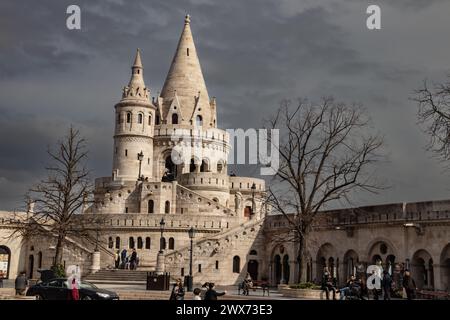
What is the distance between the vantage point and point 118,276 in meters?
38.2

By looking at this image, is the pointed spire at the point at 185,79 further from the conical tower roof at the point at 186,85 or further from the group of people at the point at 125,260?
the group of people at the point at 125,260

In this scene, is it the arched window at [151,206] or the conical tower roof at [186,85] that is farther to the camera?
the conical tower roof at [186,85]

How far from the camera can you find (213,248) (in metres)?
41.0

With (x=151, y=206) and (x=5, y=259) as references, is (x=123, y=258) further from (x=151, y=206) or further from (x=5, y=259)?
(x=151, y=206)

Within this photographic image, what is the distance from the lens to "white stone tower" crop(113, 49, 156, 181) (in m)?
56.9

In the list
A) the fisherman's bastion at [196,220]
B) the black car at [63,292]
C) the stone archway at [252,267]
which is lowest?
the black car at [63,292]

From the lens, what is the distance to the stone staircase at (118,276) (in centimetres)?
3769

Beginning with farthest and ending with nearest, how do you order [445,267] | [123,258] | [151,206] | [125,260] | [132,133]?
1. [132,133]
2. [151,206]
3. [123,258]
4. [125,260]
5. [445,267]

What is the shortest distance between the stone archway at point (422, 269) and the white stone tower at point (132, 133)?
1179 inches

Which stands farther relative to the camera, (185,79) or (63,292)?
(185,79)

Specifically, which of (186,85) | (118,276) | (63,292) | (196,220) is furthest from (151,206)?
(63,292)

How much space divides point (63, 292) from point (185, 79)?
43.5 metres

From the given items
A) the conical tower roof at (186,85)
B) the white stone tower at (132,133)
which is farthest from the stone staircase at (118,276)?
the conical tower roof at (186,85)
